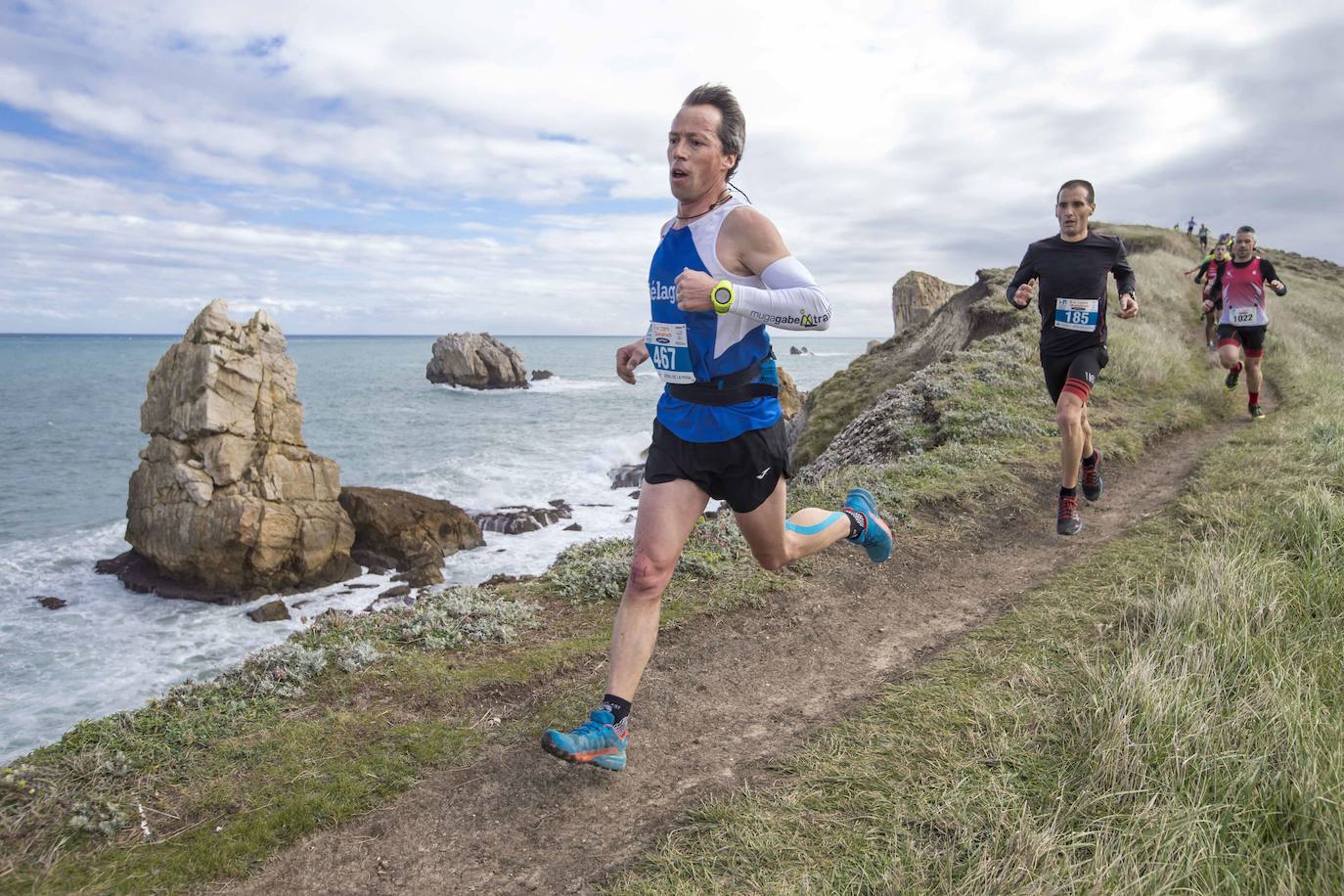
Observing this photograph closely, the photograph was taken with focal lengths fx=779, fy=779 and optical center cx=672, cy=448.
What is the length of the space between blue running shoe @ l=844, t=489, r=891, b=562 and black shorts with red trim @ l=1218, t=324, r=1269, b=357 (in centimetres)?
938

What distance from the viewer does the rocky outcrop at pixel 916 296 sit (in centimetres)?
3152

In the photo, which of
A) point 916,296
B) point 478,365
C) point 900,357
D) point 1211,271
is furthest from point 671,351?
point 478,365

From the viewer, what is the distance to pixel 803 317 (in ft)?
10.6

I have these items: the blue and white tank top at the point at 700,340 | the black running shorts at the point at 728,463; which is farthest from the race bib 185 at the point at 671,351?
the black running shorts at the point at 728,463

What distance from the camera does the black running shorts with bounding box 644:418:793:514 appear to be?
11.4ft

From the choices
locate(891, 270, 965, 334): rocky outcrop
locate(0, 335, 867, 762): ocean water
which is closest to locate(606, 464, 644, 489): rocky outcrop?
locate(0, 335, 867, 762): ocean water

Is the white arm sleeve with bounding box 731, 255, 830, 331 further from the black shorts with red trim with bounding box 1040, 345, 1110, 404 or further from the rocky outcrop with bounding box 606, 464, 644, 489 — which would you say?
the rocky outcrop with bounding box 606, 464, 644, 489

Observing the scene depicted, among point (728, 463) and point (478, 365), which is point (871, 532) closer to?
point (728, 463)

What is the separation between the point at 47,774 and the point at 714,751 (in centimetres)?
279

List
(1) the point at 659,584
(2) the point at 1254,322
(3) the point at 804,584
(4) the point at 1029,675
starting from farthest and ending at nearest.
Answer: (2) the point at 1254,322 → (3) the point at 804,584 → (4) the point at 1029,675 → (1) the point at 659,584

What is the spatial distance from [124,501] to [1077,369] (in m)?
32.2

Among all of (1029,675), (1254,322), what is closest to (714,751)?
(1029,675)

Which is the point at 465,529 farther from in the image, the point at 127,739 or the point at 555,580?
the point at 127,739

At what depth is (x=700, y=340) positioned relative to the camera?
3.45m
